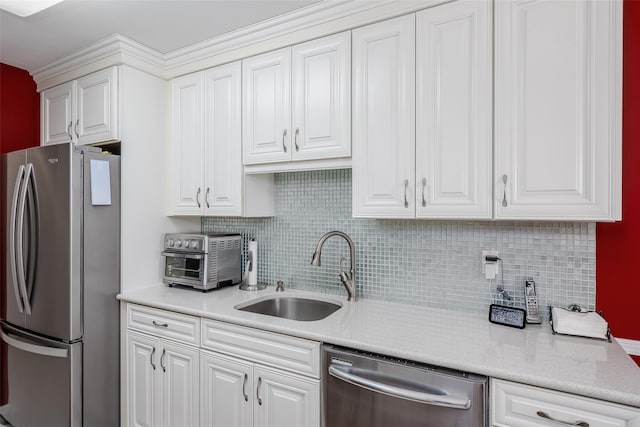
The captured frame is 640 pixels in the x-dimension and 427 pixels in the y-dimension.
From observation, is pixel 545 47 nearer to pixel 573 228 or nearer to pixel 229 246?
pixel 573 228

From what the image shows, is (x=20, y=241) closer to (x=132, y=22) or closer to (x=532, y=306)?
(x=132, y=22)

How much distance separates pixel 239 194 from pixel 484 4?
1.60 metres

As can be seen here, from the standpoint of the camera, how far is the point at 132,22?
1.98 meters

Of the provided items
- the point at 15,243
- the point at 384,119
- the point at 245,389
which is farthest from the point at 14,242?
the point at 384,119

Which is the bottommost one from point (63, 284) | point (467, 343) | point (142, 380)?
point (142, 380)

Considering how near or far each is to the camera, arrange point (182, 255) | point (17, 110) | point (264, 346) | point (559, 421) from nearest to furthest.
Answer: point (559, 421) < point (264, 346) < point (182, 255) < point (17, 110)

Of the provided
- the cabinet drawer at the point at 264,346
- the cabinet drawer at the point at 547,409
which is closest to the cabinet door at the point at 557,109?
the cabinet drawer at the point at 547,409

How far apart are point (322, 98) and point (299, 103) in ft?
0.48

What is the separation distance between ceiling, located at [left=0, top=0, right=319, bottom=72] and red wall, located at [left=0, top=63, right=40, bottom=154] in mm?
323

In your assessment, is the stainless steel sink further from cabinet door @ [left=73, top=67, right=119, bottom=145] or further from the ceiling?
the ceiling

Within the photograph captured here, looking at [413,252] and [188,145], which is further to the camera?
[188,145]

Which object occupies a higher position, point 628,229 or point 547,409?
point 628,229

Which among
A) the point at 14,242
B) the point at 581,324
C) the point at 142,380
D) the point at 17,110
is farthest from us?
the point at 17,110

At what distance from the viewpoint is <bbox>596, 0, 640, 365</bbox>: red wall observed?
1.40 meters
